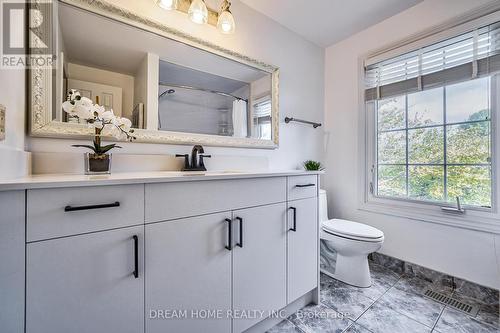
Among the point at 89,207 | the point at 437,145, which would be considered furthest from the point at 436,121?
A: the point at 89,207

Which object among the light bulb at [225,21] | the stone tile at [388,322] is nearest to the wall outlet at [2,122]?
the light bulb at [225,21]

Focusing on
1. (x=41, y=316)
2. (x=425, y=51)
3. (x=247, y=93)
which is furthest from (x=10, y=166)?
(x=425, y=51)

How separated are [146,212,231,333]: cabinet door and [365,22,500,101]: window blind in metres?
1.98

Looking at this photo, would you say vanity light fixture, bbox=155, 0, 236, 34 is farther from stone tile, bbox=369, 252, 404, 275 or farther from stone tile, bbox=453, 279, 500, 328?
stone tile, bbox=453, 279, 500, 328

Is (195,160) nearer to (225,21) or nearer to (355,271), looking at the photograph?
(225,21)

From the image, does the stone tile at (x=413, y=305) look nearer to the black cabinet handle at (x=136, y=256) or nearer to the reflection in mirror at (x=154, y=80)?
the reflection in mirror at (x=154, y=80)

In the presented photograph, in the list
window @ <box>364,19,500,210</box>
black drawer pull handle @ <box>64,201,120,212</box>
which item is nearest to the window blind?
window @ <box>364,19,500,210</box>

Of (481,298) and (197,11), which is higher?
(197,11)

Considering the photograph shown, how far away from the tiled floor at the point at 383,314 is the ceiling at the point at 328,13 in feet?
7.61

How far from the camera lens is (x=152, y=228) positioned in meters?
0.86

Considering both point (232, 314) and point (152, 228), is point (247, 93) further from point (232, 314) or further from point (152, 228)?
point (232, 314)

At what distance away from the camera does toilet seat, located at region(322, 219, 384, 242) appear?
1.62 metres

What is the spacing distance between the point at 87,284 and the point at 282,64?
208 centimetres

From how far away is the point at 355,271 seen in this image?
5.79 ft
